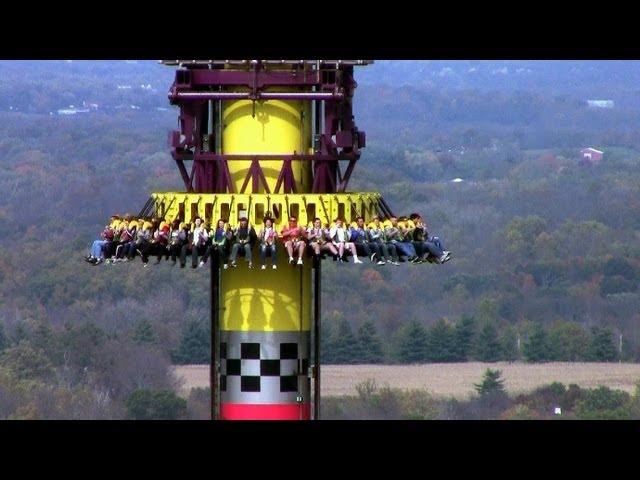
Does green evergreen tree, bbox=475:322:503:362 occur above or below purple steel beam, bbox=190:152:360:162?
above

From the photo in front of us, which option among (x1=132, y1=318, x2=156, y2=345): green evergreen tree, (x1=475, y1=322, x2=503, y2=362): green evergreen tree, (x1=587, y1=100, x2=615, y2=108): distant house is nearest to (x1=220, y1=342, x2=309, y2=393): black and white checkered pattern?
(x1=132, y1=318, x2=156, y2=345): green evergreen tree

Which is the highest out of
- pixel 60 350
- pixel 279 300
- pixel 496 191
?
pixel 496 191

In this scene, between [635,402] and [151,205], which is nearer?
[151,205]

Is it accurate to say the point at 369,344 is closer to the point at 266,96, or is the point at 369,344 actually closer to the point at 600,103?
the point at 600,103

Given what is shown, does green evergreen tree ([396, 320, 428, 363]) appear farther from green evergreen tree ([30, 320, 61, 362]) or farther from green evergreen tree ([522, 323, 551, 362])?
green evergreen tree ([30, 320, 61, 362])

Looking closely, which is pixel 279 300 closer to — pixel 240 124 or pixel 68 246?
pixel 240 124

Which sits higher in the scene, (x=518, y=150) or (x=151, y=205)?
(x=518, y=150)

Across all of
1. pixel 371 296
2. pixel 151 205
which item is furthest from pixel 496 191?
pixel 151 205
